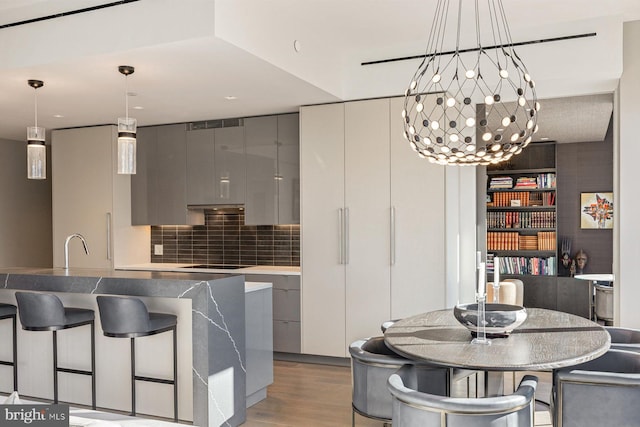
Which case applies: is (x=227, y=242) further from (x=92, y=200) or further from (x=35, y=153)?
(x=35, y=153)

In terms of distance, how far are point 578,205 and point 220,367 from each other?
655 centimetres

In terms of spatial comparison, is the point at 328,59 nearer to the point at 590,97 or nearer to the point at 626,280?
the point at 590,97

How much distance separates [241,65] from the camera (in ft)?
13.3

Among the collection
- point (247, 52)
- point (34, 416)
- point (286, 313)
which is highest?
point (247, 52)

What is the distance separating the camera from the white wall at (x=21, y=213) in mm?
7395

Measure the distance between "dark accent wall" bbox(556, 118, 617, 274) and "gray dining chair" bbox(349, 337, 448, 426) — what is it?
6.23m

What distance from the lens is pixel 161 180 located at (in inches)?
257

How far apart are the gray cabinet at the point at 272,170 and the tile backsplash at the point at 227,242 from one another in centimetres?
40

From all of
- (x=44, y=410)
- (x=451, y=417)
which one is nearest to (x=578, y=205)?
(x=451, y=417)

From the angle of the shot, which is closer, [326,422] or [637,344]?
[637,344]

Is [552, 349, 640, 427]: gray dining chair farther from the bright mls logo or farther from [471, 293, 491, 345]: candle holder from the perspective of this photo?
the bright mls logo

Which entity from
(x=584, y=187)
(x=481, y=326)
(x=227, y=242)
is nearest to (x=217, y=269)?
(x=227, y=242)

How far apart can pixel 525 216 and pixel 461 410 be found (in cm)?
650

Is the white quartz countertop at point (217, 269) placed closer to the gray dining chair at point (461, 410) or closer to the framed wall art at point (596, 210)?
the gray dining chair at point (461, 410)
